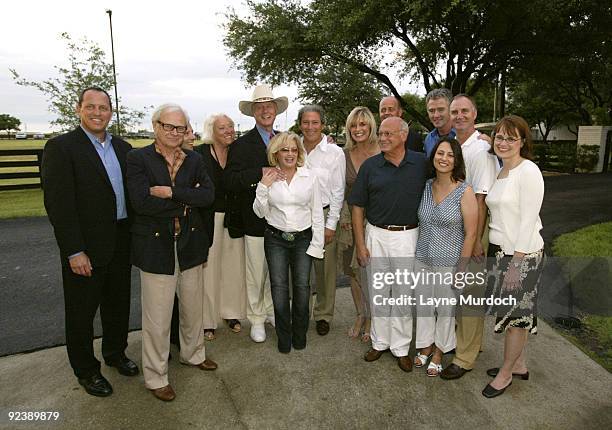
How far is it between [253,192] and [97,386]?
1988 mm

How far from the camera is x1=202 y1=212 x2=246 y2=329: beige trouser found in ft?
13.3

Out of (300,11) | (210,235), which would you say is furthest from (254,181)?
(300,11)

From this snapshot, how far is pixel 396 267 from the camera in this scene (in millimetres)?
3500

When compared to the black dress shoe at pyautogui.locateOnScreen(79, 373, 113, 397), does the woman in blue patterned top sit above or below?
above

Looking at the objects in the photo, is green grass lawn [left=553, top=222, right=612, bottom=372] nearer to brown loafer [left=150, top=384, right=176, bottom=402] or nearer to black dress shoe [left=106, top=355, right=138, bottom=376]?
brown loafer [left=150, top=384, right=176, bottom=402]

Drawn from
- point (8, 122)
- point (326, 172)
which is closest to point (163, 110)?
point (326, 172)

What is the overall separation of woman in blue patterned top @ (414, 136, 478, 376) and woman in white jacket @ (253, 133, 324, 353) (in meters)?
0.92

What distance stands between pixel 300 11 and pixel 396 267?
14.9m

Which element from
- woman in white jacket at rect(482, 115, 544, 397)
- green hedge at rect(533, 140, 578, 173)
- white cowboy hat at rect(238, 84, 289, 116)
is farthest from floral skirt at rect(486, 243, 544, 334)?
green hedge at rect(533, 140, 578, 173)

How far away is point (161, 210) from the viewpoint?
9.64 feet

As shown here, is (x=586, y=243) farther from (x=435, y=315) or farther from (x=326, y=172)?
(x=326, y=172)

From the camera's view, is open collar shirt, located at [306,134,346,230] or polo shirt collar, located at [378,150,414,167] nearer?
polo shirt collar, located at [378,150,414,167]

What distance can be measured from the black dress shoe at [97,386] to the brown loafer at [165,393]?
350 mm

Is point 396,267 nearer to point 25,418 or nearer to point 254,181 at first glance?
point 254,181
